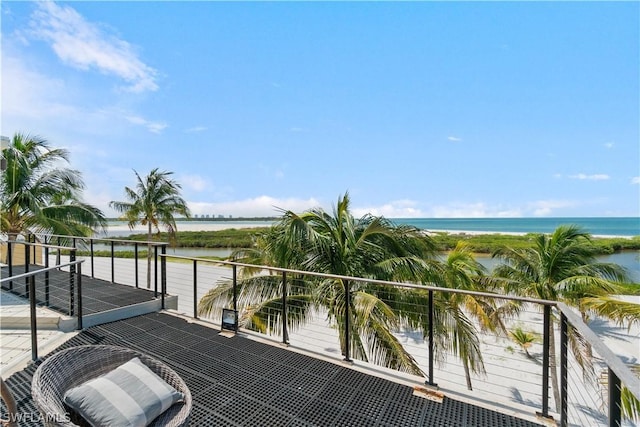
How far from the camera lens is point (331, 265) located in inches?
224

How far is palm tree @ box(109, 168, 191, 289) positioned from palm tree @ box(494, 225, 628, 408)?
1419 cm

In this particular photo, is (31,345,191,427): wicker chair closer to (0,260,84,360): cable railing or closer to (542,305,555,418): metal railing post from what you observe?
(0,260,84,360): cable railing

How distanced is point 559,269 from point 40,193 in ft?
47.3

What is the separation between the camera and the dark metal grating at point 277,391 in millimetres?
2178

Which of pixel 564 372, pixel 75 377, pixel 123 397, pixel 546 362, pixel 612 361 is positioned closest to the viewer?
pixel 612 361

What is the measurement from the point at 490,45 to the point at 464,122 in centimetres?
789

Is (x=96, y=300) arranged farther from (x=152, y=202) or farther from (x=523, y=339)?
(x=523, y=339)

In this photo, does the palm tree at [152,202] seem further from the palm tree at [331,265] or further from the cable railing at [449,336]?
the palm tree at [331,265]

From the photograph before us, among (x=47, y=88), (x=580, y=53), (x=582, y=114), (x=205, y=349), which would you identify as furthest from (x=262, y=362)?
(x=582, y=114)

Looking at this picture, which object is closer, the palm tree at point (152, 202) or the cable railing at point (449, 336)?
the cable railing at point (449, 336)

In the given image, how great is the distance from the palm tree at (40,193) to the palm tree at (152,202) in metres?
4.71

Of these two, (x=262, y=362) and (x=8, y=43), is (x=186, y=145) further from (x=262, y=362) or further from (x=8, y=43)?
(x=262, y=362)

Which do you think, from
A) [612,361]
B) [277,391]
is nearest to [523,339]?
Result: [277,391]

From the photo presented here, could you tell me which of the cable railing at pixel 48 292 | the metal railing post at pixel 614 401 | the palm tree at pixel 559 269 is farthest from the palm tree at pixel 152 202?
the metal railing post at pixel 614 401
